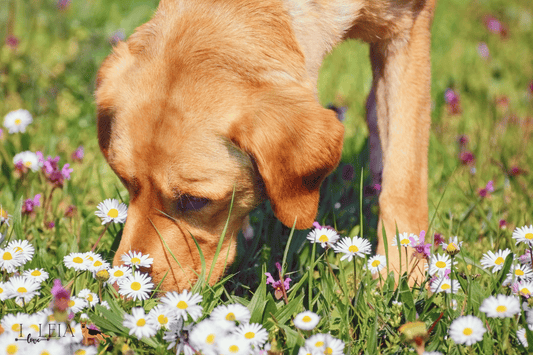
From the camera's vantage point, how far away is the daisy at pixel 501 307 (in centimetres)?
159

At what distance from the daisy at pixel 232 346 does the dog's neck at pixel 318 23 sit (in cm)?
150

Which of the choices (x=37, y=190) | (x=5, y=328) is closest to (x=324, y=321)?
(x=5, y=328)

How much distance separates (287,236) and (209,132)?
0.95 metres

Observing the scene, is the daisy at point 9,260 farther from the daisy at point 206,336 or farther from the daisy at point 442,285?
the daisy at point 442,285

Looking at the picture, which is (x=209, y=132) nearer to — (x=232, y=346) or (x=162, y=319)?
(x=162, y=319)

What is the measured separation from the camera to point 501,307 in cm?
162

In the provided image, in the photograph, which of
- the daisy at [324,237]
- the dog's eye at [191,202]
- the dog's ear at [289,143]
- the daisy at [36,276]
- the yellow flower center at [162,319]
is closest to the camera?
the yellow flower center at [162,319]

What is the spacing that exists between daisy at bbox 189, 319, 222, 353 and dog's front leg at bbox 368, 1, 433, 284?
1.34 meters

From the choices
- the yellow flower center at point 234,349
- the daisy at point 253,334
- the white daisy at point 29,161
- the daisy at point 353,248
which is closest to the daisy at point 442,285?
the daisy at point 353,248

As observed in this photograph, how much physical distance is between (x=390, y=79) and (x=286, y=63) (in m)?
0.87

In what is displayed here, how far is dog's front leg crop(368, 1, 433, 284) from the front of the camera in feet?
9.18

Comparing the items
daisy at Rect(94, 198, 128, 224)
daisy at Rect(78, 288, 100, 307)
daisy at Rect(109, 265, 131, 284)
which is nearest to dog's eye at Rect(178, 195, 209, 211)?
daisy at Rect(94, 198, 128, 224)

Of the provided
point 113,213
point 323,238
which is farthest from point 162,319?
point 113,213

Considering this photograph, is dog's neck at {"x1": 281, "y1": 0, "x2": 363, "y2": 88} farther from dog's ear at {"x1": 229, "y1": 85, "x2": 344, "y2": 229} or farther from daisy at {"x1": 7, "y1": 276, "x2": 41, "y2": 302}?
daisy at {"x1": 7, "y1": 276, "x2": 41, "y2": 302}
